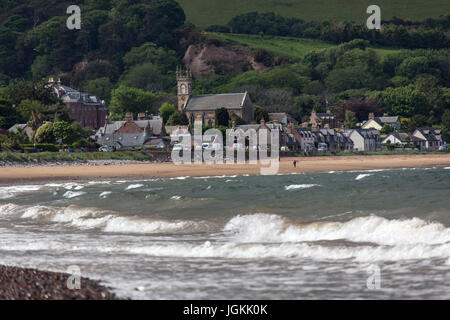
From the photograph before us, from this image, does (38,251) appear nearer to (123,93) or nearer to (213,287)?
(213,287)

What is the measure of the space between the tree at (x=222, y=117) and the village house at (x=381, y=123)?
116 ft

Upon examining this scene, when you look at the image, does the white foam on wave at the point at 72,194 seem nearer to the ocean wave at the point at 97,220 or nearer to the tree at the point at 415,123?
the ocean wave at the point at 97,220

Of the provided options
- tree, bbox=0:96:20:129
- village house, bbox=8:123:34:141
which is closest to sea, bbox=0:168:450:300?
village house, bbox=8:123:34:141

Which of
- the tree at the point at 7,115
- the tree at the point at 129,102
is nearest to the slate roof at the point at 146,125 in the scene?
the tree at the point at 7,115

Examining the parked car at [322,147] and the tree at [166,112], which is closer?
the parked car at [322,147]

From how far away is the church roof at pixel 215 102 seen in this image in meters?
158

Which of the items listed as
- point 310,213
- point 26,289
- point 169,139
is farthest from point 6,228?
point 169,139

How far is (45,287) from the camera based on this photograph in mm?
14766

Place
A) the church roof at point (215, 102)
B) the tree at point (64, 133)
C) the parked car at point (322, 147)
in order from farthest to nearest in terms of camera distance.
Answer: the church roof at point (215, 102)
the parked car at point (322, 147)
the tree at point (64, 133)

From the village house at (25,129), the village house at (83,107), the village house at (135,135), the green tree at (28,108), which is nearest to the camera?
the village house at (25,129)

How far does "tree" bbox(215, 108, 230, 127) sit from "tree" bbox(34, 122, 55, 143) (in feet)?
170

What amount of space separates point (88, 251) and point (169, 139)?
9482 centimetres

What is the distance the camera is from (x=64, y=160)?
82.2m

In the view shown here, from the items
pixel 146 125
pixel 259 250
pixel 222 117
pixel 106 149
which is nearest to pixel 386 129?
pixel 222 117
